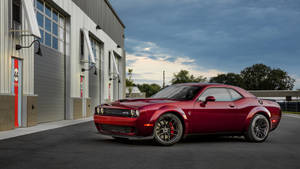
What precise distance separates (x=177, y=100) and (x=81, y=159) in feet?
9.15

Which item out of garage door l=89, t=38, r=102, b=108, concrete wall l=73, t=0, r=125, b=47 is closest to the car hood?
concrete wall l=73, t=0, r=125, b=47

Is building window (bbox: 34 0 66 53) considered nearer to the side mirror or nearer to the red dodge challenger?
the red dodge challenger

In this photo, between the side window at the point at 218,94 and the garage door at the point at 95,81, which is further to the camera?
the garage door at the point at 95,81

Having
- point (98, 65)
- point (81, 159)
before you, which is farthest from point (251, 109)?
point (98, 65)

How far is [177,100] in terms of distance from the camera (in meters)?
8.06

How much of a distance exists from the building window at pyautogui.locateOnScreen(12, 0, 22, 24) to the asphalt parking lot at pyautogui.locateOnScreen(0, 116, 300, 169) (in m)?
6.94

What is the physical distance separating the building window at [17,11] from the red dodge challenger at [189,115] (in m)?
7.14

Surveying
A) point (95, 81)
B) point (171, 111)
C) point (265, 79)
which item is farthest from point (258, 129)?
point (265, 79)

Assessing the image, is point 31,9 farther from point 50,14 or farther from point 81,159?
point 81,159

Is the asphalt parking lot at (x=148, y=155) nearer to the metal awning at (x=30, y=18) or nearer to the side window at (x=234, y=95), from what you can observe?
the side window at (x=234, y=95)

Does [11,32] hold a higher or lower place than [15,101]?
higher

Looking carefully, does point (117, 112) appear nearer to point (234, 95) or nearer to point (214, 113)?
point (214, 113)

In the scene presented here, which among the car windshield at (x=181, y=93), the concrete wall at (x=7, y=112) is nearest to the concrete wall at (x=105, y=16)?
the concrete wall at (x=7, y=112)

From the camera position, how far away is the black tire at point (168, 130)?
7.60 meters
